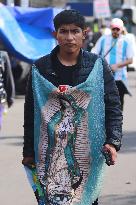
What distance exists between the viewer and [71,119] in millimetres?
4199

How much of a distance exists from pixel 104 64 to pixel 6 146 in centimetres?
625

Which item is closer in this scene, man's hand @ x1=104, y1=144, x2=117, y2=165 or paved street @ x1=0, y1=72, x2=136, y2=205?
man's hand @ x1=104, y1=144, x2=117, y2=165

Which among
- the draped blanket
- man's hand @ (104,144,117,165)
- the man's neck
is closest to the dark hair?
the man's neck

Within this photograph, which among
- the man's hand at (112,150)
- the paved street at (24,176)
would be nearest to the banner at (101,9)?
the paved street at (24,176)

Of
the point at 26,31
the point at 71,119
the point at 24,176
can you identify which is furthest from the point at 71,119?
the point at 26,31

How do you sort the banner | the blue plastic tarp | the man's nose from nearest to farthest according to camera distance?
the man's nose
the blue plastic tarp
the banner

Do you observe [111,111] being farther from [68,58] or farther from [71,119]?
[68,58]

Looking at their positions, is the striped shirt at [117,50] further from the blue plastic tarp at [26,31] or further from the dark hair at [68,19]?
the blue plastic tarp at [26,31]

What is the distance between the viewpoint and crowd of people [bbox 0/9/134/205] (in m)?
4.20

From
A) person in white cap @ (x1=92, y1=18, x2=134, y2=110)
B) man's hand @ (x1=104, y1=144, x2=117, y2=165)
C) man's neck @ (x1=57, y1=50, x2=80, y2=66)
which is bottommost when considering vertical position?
person in white cap @ (x1=92, y1=18, x2=134, y2=110)

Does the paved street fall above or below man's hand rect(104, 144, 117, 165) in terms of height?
below

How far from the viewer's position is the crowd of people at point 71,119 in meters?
4.20

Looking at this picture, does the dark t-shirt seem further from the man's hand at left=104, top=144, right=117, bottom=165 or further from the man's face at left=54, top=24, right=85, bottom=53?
the man's hand at left=104, top=144, right=117, bottom=165

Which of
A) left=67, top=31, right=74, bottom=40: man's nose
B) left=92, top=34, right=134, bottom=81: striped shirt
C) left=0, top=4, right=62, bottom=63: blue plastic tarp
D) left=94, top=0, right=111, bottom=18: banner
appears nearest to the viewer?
left=67, top=31, right=74, bottom=40: man's nose
